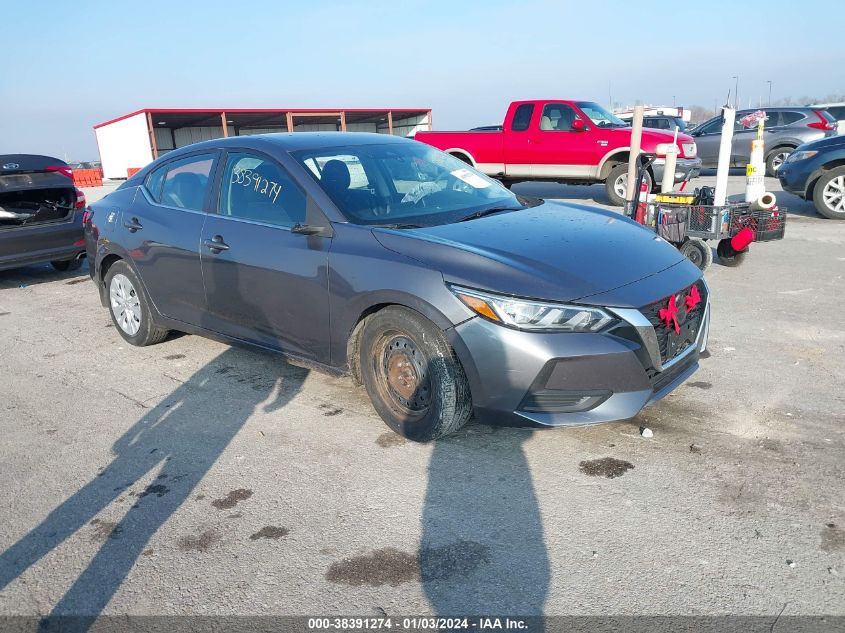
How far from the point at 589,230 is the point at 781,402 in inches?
60.2

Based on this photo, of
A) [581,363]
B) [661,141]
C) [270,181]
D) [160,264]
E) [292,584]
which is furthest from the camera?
[661,141]

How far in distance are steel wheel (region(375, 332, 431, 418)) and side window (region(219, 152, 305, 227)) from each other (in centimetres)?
98

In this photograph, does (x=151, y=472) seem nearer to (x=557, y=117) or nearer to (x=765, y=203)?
(x=765, y=203)

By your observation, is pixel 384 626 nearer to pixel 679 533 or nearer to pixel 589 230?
pixel 679 533

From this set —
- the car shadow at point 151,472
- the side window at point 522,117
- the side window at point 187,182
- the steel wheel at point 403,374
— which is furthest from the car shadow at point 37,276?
the side window at point 522,117

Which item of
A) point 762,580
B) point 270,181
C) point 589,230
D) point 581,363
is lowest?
point 762,580

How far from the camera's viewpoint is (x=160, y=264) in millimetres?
5008

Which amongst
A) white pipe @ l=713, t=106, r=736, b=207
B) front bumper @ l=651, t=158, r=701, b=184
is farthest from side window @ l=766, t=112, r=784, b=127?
white pipe @ l=713, t=106, r=736, b=207

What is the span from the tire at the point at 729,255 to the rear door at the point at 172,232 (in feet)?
18.8

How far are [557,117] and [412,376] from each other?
1091 cm

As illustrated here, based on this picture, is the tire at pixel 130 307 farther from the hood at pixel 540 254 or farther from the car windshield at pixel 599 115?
the car windshield at pixel 599 115

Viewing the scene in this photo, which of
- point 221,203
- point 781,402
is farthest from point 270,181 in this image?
point 781,402

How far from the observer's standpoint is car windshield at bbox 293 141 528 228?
13.3 feet

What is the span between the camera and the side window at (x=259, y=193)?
13.7ft
